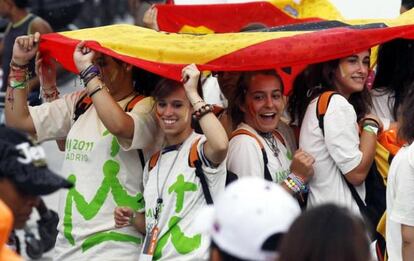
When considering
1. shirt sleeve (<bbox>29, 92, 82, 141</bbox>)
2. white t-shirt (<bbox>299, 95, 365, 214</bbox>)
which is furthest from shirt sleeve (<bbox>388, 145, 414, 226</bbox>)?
shirt sleeve (<bbox>29, 92, 82, 141</bbox>)

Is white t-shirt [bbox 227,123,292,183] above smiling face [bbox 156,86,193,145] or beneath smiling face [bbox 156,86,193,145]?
beneath

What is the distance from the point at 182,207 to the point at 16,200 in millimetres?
1513

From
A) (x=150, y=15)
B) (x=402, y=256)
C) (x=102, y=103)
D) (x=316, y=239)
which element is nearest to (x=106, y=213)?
(x=102, y=103)

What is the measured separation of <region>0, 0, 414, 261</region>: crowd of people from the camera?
5.32 metres

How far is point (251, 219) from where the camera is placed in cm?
334

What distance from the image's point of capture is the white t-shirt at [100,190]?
5.62 m

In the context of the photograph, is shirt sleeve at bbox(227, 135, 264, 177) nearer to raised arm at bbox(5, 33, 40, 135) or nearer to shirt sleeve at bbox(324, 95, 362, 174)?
shirt sleeve at bbox(324, 95, 362, 174)

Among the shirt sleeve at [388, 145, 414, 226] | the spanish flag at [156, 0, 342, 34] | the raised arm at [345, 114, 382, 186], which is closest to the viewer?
the shirt sleeve at [388, 145, 414, 226]

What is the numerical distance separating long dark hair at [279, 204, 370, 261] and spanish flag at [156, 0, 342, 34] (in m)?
4.09

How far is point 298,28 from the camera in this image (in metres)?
5.97

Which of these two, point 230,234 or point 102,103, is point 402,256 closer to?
point 102,103

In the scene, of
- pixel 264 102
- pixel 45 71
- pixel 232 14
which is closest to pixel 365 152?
pixel 264 102

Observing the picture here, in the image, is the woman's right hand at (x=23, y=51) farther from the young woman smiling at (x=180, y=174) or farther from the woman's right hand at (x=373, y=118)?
the woman's right hand at (x=373, y=118)

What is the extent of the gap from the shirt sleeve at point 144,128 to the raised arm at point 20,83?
568 mm
